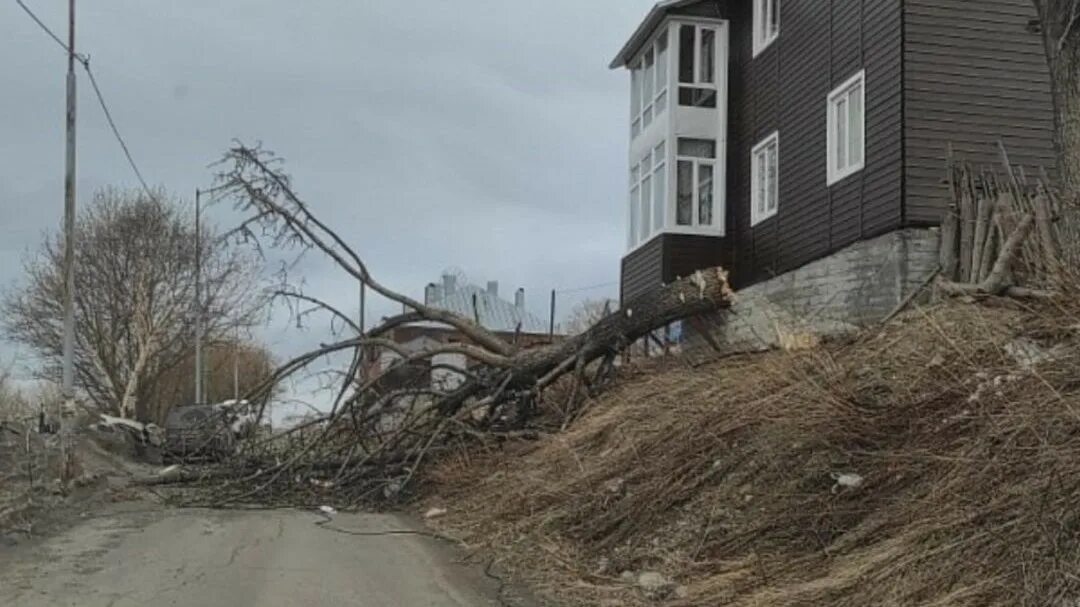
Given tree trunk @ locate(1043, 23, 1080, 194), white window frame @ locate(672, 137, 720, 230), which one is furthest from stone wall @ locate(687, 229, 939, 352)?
tree trunk @ locate(1043, 23, 1080, 194)

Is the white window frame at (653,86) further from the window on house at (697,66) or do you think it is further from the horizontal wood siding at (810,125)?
the horizontal wood siding at (810,125)

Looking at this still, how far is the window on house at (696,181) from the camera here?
21875mm

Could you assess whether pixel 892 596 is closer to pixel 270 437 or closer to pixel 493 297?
pixel 270 437

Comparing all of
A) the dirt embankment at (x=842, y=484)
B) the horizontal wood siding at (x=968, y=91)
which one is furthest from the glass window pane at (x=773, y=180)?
the dirt embankment at (x=842, y=484)

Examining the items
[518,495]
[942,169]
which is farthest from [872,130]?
[518,495]

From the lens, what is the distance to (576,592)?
8062 mm

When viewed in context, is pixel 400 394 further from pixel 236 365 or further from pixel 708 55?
pixel 236 365

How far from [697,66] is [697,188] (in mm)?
2407

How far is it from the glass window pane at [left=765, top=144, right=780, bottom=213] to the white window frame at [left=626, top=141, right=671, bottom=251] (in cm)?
210

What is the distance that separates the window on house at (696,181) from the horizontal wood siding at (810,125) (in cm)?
41

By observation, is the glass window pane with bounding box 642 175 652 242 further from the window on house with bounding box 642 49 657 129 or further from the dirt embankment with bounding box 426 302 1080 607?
the dirt embankment with bounding box 426 302 1080 607

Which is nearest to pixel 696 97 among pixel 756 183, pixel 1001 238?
pixel 756 183

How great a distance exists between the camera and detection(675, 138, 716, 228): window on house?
21.9 metres

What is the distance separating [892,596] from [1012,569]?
24.8 inches
